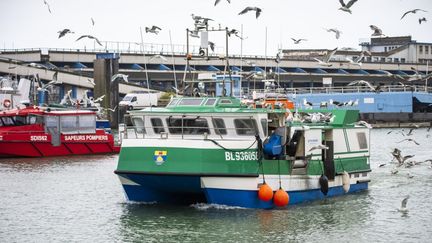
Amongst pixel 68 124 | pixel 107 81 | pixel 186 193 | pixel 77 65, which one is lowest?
pixel 186 193

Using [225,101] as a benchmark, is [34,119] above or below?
below

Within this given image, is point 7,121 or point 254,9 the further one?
point 7,121

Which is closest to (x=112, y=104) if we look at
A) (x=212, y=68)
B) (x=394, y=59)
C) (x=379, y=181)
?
(x=212, y=68)

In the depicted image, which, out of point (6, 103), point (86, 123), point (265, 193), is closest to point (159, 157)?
point (265, 193)

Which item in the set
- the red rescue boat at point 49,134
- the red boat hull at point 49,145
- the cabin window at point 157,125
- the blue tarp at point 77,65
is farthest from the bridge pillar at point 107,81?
the cabin window at point 157,125

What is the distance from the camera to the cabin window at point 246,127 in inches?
1153

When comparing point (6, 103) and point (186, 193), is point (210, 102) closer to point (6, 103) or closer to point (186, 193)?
point (186, 193)

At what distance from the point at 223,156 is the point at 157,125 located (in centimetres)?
→ 334

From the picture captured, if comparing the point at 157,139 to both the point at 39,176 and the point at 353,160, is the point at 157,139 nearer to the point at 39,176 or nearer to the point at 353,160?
the point at 353,160

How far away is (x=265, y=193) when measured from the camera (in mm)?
28656

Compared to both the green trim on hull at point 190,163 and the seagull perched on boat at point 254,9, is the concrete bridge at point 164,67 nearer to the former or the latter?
the seagull perched on boat at point 254,9

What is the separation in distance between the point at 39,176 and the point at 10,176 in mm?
1460

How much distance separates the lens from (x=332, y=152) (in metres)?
32.7

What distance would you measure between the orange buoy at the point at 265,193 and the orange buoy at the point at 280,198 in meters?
0.45
